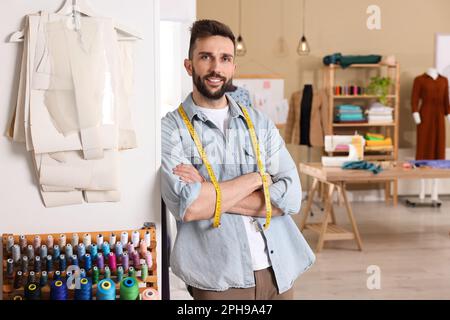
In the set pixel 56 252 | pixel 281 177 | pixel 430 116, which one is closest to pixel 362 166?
pixel 430 116

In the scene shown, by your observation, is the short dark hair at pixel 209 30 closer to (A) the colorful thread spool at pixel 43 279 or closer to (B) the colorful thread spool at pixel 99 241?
(B) the colorful thread spool at pixel 99 241

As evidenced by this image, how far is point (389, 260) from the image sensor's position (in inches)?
178

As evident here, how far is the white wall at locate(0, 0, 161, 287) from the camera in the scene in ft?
5.43

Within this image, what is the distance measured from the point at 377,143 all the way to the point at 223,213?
17.0 feet

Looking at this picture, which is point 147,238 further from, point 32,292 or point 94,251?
point 32,292

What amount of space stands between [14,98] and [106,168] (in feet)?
1.02

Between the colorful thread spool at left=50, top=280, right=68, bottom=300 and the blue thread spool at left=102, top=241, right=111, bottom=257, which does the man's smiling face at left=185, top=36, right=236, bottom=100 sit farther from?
the colorful thread spool at left=50, top=280, right=68, bottom=300

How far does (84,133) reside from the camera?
1.67 m

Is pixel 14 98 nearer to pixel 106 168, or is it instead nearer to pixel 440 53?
pixel 106 168

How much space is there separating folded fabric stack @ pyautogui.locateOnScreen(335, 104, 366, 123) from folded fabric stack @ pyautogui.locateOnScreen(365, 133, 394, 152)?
0.22m

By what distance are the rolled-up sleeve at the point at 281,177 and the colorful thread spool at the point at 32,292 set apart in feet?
2.28

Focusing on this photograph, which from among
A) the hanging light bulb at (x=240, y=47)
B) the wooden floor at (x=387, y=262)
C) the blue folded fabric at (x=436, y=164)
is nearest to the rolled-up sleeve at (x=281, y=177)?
the wooden floor at (x=387, y=262)

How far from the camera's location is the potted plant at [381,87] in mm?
6730
